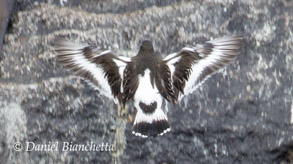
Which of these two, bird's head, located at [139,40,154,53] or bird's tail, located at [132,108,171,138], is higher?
bird's head, located at [139,40,154,53]

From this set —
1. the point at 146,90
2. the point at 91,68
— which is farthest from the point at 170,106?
the point at 91,68

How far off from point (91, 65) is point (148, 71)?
40 centimetres

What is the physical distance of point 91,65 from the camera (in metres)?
4.67

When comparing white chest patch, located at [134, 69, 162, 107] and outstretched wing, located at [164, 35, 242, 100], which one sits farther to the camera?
outstretched wing, located at [164, 35, 242, 100]

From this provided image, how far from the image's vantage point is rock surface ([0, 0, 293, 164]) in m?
4.99

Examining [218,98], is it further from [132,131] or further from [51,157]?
[51,157]

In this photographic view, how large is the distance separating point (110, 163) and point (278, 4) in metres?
1.59

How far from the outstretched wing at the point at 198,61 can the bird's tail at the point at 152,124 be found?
17cm

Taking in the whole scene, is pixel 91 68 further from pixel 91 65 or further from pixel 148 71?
pixel 148 71

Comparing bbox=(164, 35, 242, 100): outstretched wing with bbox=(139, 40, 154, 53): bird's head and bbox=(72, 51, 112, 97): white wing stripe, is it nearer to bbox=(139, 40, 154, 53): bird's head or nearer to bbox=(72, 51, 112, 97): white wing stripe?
bbox=(139, 40, 154, 53): bird's head

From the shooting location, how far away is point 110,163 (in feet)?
16.6

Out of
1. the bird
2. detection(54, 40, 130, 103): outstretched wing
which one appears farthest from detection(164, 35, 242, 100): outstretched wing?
detection(54, 40, 130, 103): outstretched wing

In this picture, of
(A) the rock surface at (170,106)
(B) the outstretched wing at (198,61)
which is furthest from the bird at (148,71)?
(A) the rock surface at (170,106)

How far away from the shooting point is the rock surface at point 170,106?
197 inches
